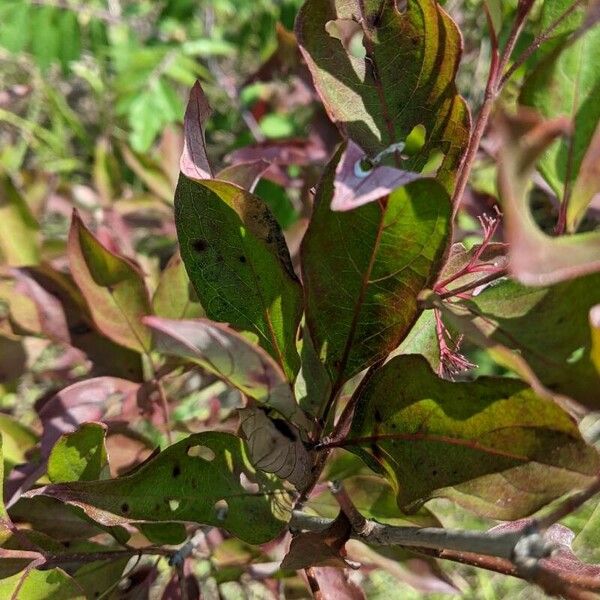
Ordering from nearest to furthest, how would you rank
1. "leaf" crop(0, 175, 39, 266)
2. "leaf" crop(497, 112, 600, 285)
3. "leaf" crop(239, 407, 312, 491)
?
1. "leaf" crop(497, 112, 600, 285)
2. "leaf" crop(239, 407, 312, 491)
3. "leaf" crop(0, 175, 39, 266)

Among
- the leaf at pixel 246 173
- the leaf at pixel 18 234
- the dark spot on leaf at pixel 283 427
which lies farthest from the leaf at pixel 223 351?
the leaf at pixel 18 234

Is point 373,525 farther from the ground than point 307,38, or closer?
closer

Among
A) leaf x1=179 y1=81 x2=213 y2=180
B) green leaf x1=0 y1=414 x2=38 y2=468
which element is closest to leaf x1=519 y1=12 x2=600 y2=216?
leaf x1=179 y1=81 x2=213 y2=180

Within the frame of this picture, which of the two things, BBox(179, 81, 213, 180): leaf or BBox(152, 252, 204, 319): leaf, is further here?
BBox(152, 252, 204, 319): leaf

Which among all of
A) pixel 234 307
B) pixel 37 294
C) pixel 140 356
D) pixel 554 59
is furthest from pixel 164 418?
pixel 554 59

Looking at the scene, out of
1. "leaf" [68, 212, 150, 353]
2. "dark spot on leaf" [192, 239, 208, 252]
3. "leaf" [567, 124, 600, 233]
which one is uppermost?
"leaf" [567, 124, 600, 233]

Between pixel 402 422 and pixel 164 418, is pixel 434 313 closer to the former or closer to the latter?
pixel 402 422

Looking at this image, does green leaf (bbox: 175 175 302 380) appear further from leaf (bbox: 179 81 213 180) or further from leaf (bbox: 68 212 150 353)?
leaf (bbox: 68 212 150 353)
